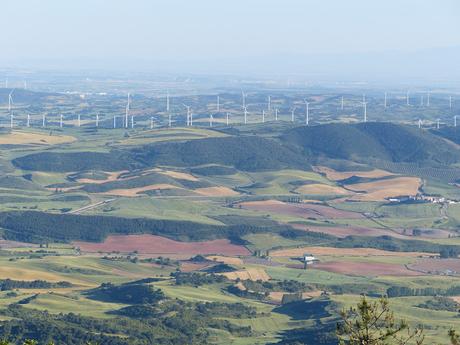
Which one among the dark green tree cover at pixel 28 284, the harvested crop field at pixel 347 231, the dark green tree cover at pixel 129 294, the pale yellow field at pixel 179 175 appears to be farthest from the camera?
the pale yellow field at pixel 179 175

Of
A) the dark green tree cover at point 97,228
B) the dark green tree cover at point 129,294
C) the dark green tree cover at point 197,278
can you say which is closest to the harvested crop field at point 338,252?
the dark green tree cover at point 97,228

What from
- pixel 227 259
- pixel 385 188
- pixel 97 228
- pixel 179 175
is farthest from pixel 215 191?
pixel 227 259

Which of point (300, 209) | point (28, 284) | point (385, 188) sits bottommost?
point (300, 209)

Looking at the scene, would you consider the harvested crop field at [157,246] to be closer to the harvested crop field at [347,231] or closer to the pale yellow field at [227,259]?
the pale yellow field at [227,259]

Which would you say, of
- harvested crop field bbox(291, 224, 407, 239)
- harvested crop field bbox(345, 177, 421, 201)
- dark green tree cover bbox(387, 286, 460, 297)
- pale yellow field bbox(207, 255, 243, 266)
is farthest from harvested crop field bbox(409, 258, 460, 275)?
harvested crop field bbox(345, 177, 421, 201)

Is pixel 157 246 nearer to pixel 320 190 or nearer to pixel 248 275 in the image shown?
pixel 248 275

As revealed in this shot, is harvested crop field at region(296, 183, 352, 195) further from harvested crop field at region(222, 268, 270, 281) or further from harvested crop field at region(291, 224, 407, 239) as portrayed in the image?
harvested crop field at region(222, 268, 270, 281)
